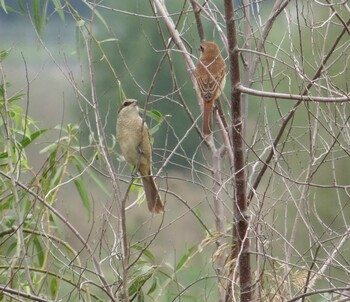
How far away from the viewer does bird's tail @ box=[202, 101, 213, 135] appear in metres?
3.87

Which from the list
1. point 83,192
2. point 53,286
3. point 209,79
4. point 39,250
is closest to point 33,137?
point 83,192

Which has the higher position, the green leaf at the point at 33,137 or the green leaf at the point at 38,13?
the green leaf at the point at 38,13

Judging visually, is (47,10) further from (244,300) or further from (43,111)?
(244,300)

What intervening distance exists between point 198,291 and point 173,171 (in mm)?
540

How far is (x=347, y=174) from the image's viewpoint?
11.4 meters

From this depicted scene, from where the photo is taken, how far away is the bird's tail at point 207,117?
3.87 metres

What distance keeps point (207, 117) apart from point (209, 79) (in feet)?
1.18

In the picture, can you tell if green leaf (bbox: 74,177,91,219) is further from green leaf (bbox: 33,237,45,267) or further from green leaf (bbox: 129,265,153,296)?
green leaf (bbox: 129,265,153,296)

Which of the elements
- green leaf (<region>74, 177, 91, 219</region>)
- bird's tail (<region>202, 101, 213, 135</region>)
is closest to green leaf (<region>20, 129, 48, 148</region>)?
green leaf (<region>74, 177, 91, 219</region>)

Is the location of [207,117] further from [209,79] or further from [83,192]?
[83,192]

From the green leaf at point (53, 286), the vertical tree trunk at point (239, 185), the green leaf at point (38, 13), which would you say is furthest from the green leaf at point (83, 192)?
the vertical tree trunk at point (239, 185)

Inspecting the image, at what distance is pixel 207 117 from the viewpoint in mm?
3951

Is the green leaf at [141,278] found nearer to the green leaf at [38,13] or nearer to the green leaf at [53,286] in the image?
the green leaf at [53,286]

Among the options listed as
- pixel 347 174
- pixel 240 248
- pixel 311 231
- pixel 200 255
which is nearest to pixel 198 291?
pixel 200 255
